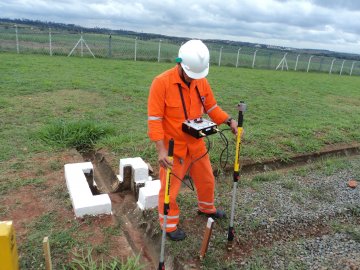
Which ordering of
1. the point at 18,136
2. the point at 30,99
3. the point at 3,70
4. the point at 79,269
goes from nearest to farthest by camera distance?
the point at 79,269 → the point at 18,136 → the point at 30,99 → the point at 3,70

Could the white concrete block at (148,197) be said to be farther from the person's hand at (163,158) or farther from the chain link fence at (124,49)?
the chain link fence at (124,49)

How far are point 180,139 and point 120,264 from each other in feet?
4.41

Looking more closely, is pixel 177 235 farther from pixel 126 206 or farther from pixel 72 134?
pixel 72 134

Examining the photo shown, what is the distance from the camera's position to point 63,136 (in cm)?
582

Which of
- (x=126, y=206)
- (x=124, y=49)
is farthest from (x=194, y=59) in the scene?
(x=124, y=49)

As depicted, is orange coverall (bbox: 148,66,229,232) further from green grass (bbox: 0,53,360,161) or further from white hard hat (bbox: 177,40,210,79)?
green grass (bbox: 0,53,360,161)

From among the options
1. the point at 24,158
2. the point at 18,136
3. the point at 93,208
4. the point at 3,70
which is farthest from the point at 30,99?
the point at 93,208

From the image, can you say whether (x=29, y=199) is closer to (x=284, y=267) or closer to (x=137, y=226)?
(x=137, y=226)

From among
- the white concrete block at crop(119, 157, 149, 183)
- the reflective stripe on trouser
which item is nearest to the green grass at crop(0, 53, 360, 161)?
the white concrete block at crop(119, 157, 149, 183)

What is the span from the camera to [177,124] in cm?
317

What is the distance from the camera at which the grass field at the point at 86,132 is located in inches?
139

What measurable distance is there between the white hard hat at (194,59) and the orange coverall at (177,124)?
13 centimetres

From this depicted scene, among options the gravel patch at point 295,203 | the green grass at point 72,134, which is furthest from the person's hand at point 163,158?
the green grass at point 72,134

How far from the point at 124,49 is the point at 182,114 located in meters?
19.3
